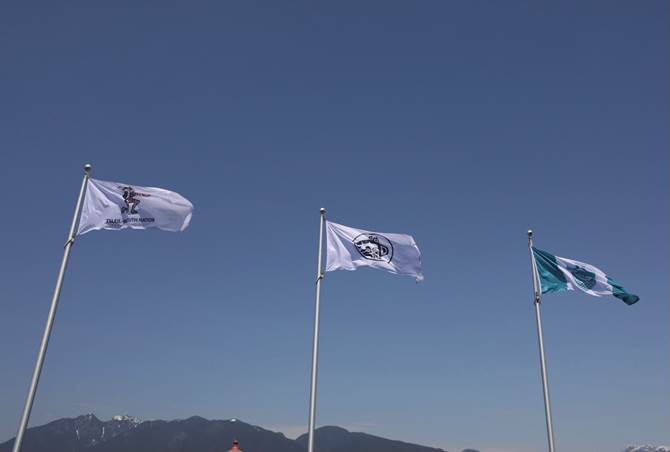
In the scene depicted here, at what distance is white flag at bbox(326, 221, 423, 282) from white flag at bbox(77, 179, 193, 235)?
8501 mm

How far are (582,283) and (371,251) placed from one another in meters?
13.2

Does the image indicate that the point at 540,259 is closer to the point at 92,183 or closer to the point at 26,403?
the point at 92,183

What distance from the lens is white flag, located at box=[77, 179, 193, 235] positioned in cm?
2669

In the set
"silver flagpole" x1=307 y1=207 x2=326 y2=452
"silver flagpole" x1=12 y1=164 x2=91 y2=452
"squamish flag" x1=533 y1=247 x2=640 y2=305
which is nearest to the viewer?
"silver flagpole" x1=12 y1=164 x2=91 y2=452

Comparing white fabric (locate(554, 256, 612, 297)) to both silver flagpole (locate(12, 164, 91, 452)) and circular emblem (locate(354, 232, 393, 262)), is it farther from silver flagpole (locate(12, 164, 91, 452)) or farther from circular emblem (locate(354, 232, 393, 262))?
silver flagpole (locate(12, 164, 91, 452))

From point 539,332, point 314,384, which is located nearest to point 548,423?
point 539,332

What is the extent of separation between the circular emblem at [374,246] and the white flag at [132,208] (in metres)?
9.85

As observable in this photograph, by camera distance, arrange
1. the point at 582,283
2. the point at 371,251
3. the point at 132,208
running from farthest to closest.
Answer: the point at 582,283 → the point at 371,251 → the point at 132,208

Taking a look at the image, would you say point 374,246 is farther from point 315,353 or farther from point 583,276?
point 583,276

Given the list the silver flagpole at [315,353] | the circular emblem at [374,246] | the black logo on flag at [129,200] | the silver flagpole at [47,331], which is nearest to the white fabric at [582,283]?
the circular emblem at [374,246]

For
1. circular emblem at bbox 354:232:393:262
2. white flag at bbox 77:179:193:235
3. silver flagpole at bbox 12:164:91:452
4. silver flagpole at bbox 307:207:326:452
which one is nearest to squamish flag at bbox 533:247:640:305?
circular emblem at bbox 354:232:393:262

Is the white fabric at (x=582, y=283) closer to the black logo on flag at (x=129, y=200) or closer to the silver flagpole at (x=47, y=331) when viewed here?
the black logo on flag at (x=129, y=200)

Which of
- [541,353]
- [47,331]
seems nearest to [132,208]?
[47,331]

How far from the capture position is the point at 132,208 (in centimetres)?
2714
